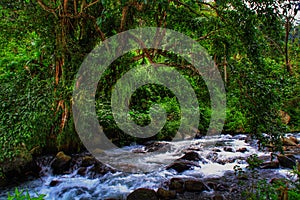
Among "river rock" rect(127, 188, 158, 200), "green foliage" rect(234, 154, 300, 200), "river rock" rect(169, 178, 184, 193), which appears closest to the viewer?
"green foliage" rect(234, 154, 300, 200)

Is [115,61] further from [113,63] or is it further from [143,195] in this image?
[143,195]

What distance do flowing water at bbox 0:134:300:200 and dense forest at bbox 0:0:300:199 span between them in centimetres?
74

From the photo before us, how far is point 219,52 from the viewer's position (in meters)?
4.20

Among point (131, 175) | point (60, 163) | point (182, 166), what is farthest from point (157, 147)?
point (60, 163)

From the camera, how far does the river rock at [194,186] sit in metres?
4.20

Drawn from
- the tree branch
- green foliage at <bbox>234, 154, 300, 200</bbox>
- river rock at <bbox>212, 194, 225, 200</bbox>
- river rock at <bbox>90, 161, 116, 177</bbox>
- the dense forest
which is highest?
the tree branch

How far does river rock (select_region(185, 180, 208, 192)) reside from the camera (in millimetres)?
4199

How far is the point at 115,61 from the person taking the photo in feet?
14.3

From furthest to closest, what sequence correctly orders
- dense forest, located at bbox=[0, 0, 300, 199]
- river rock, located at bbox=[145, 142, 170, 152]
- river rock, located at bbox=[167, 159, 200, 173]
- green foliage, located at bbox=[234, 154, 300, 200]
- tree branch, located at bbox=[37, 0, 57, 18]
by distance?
1. river rock, located at bbox=[145, 142, 170, 152]
2. river rock, located at bbox=[167, 159, 200, 173]
3. tree branch, located at bbox=[37, 0, 57, 18]
4. dense forest, located at bbox=[0, 0, 300, 199]
5. green foliage, located at bbox=[234, 154, 300, 200]

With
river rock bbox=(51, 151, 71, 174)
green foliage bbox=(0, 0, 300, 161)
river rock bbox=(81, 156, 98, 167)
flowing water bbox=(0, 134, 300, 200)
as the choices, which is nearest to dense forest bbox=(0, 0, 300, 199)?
green foliage bbox=(0, 0, 300, 161)

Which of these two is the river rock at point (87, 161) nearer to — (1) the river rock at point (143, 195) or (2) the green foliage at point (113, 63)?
(2) the green foliage at point (113, 63)

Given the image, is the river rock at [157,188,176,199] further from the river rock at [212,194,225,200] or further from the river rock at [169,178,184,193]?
the river rock at [212,194,225,200]

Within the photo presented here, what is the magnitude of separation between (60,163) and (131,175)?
1.49 metres

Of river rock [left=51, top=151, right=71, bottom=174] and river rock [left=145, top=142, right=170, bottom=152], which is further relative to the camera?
river rock [left=145, top=142, right=170, bottom=152]
